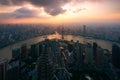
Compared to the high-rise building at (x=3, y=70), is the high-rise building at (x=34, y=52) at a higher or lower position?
higher

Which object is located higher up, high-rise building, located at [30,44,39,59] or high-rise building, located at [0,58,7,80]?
high-rise building, located at [30,44,39,59]

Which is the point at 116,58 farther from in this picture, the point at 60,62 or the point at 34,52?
the point at 34,52

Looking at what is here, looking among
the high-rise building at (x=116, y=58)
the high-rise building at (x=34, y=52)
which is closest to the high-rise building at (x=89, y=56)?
the high-rise building at (x=116, y=58)

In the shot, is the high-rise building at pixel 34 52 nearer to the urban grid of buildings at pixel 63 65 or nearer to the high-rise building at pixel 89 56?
the urban grid of buildings at pixel 63 65

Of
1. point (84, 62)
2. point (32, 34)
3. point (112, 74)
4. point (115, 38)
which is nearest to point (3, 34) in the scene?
point (32, 34)

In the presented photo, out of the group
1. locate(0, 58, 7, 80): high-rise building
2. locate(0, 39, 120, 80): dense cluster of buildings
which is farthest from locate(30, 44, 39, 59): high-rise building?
locate(0, 58, 7, 80): high-rise building

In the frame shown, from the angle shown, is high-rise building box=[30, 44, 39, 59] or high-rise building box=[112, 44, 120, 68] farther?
high-rise building box=[30, 44, 39, 59]

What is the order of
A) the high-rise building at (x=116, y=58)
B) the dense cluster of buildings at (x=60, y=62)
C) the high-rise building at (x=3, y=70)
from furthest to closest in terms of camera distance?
1. the high-rise building at (x=116, y=58)
2. the dense cluster of buildings at (x=60, y=62)
3. the high-rise building at (x=3, y=70)

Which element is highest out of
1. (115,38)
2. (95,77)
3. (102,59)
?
(115,38)

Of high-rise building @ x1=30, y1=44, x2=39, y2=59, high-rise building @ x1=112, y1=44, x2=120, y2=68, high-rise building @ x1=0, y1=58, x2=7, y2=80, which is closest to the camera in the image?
high-rise building @ x1=0, y1=58, x2=7, y2=80

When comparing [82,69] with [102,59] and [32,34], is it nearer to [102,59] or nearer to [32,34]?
[102,59]

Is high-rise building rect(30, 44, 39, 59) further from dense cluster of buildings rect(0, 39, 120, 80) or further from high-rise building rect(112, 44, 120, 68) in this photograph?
high-rise building rect(112, 44, 120, 68)
